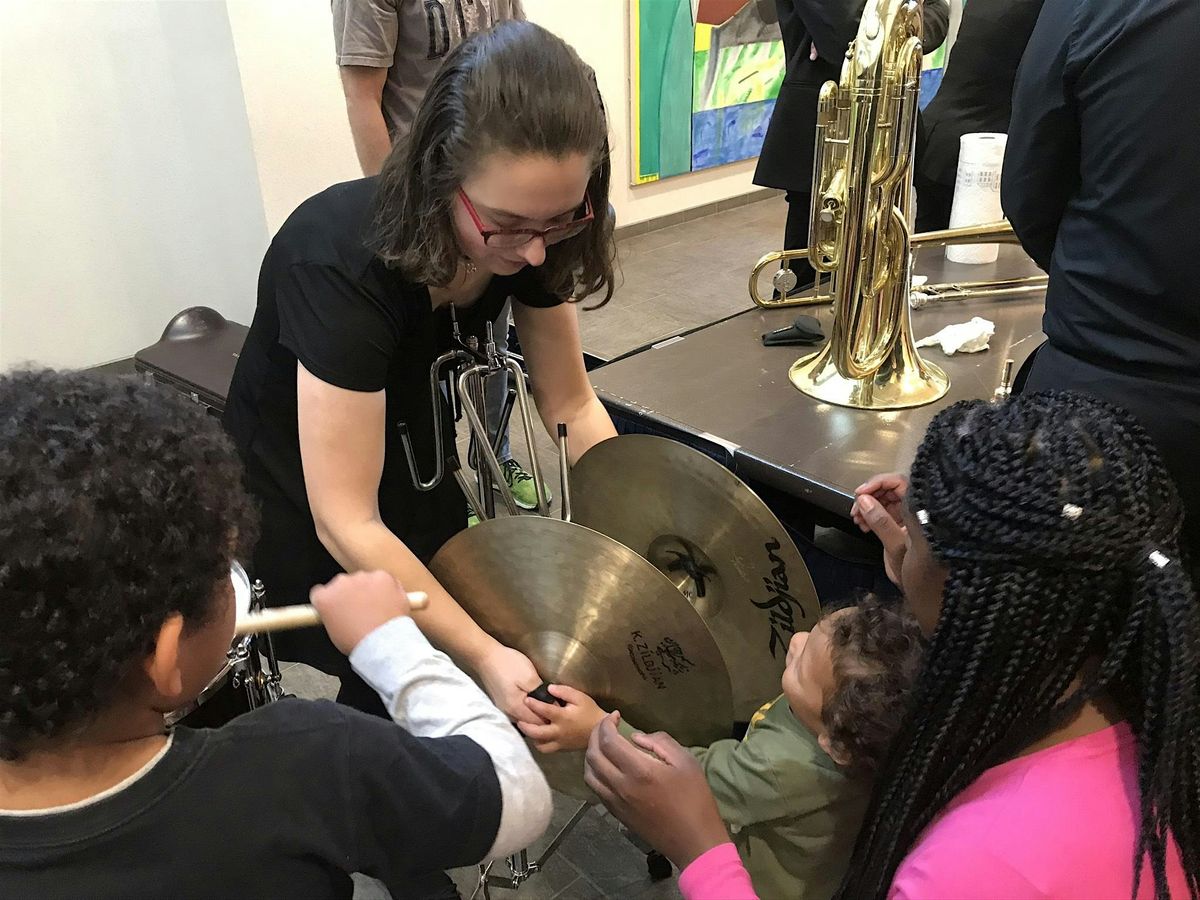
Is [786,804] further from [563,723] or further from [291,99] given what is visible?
[291,99]

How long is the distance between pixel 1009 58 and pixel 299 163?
7.22 feet

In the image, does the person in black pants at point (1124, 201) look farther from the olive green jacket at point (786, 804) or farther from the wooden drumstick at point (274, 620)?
the wooden drumstick at point (274, 620)

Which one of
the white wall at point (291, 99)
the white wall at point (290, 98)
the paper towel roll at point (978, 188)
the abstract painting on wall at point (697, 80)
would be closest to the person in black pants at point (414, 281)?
the paper towel roll at point (978, 188)

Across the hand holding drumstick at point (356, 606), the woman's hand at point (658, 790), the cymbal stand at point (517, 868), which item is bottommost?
the cymbal stand at point (517, 868)

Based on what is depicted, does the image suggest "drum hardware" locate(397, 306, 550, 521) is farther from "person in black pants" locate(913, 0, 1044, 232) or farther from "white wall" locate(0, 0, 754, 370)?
"white wall" locate(0, 0, 754, 370)

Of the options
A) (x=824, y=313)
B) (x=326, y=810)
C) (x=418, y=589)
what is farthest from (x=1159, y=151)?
(x=326, y=810)

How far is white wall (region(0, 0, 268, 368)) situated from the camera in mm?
2699

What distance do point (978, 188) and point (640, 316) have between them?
199 centimetres

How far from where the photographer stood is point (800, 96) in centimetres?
232

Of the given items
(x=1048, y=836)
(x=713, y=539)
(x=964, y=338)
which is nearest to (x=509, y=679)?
(x=713, y=539)

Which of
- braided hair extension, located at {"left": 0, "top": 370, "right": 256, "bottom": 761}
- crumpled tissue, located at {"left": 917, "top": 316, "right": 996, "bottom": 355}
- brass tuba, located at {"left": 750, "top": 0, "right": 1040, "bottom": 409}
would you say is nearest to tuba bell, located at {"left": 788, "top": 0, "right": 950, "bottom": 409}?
brass tuba, located at {"left": 750, "top": 0, "right": 1040, "bottom": 409}

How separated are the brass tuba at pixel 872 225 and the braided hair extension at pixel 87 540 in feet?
3.21

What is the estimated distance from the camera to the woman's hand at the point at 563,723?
975 millimetres

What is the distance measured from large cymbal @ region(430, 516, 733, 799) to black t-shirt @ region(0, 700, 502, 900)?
259mm
